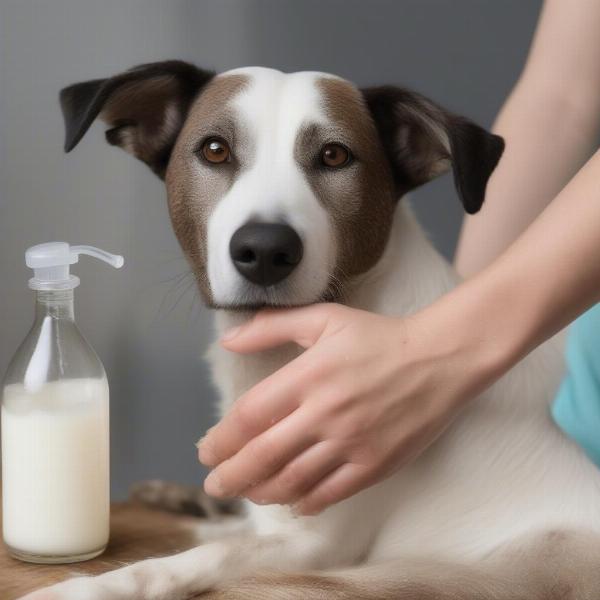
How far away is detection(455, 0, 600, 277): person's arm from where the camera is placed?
147 cm

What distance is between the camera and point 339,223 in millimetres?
1036

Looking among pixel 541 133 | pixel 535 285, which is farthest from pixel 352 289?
pixel 541 133

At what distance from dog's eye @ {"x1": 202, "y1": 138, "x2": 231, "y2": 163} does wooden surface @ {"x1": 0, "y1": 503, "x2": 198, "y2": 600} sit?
41 cm

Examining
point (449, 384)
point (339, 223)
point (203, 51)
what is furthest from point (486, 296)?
point (203, 51)

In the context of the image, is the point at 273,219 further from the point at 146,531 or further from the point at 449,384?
the point at 146,531

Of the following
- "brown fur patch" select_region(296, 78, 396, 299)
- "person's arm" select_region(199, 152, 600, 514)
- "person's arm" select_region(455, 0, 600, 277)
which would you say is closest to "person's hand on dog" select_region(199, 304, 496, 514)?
"person's arm" select_region(199, 152, 600, 514)

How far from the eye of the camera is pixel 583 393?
3.51ft

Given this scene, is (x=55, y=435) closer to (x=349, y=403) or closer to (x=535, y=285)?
(x=349, y=403)

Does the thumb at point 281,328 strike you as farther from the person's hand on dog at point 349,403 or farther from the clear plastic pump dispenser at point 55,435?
the clear plastic pump dispenser at point 55,435

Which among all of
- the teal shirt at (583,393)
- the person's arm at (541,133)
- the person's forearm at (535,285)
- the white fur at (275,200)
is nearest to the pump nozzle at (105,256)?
the white fur at (275,200)

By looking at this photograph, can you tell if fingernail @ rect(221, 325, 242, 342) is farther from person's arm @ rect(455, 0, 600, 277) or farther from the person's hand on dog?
person's arm @ rect(455, 0, 600, 277)

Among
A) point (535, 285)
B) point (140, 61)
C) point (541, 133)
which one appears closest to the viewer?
point (535, 285)

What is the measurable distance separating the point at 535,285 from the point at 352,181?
0.73 ft

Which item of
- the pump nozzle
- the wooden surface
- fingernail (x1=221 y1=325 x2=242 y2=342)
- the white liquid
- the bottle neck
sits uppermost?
the pump nozzle
